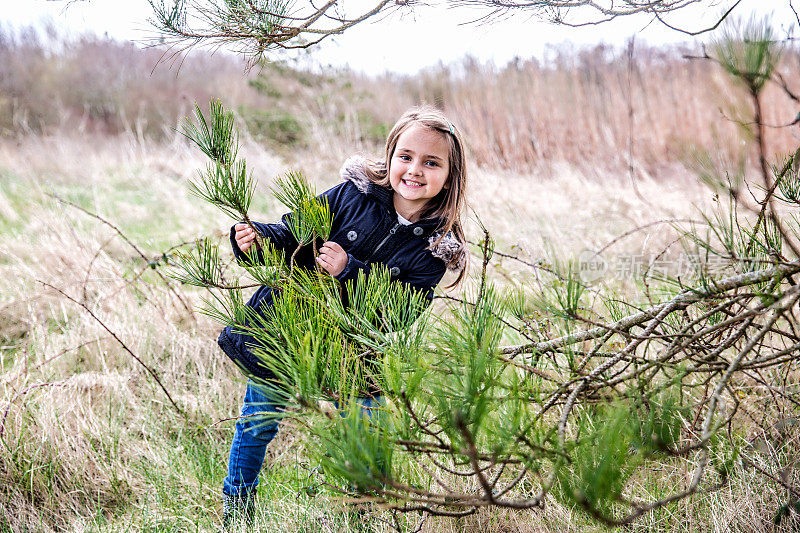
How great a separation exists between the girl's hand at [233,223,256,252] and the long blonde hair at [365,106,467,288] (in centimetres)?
49

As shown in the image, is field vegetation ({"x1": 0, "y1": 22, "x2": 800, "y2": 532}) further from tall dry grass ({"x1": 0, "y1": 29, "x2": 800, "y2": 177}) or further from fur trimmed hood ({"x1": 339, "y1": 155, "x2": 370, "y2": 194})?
fur trimmed hood ({"x1": 339, "y1": 155, "x2": 370, "y2": 194})

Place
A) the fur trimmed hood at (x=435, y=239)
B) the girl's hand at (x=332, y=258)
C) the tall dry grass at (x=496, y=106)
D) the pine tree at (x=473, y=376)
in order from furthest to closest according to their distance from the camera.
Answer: the tall dry grass at (x=496, y=106)
the fur trimmed hood at (x=435, y=239)
the girl's hand at (x=332, y=258)
the pine tree at (x=473, y=376)

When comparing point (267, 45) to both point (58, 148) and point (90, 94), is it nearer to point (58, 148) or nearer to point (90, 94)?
point (58, 148)

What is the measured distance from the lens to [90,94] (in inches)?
464

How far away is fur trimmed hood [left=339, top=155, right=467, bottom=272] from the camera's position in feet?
4.99

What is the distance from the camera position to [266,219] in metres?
4.32

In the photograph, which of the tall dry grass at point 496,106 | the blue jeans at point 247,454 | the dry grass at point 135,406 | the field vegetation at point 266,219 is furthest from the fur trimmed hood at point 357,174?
the tall dry grass at point 496,106

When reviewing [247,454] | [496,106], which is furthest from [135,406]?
[496,106]

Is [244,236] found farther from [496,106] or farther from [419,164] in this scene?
[496,106]

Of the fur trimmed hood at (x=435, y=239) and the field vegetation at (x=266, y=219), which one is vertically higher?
the fur trimmed hood at (x=435, y=239)

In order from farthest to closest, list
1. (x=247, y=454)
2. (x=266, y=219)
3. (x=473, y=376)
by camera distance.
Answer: (x=266, y=219)
(x=247, y=454)
(x=473, y=376)

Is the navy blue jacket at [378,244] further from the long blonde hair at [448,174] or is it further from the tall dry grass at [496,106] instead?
the tall dry grass at [496,106]

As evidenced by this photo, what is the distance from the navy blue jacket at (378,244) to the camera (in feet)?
5.04

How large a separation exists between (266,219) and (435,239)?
302 cm
